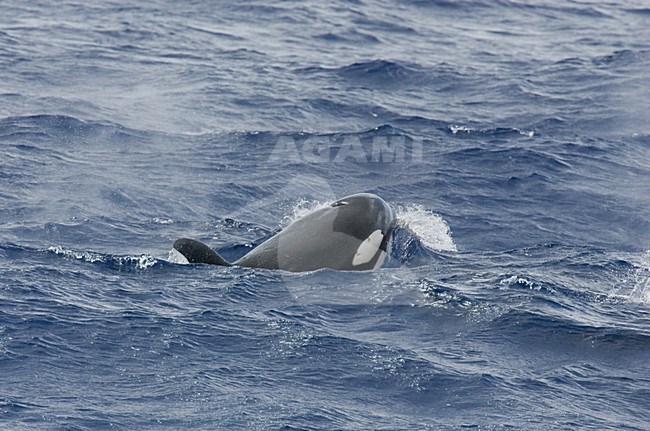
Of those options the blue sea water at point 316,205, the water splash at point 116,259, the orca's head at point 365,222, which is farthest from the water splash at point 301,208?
the water splash at point 116,259

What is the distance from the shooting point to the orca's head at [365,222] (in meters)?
19.7

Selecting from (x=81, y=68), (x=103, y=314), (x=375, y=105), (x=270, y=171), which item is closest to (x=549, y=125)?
(x=375, y=105)

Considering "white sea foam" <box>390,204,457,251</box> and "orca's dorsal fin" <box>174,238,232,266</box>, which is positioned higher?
"orca's dorsal fin" <box>174,238,232,266</box>

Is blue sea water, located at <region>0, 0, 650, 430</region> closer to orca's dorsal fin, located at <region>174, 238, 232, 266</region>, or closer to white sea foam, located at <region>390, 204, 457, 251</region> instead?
white sea foam, located at <region>390, 204, 457, 251</region>

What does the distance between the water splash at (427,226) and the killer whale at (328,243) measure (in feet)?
6.51

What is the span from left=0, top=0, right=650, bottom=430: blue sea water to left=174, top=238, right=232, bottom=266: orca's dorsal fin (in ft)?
0.64

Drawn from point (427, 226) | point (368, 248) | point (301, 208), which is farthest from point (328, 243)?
point (301, 208)

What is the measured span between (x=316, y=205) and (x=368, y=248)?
4886 mm

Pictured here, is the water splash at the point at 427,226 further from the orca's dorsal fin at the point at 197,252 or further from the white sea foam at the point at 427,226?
the orca's dorsal fin at the point at 197,252

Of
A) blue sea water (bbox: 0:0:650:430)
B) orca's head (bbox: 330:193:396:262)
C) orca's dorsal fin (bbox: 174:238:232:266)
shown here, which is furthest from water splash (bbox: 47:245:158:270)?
orca's head (bbox: 330:193:396:262)

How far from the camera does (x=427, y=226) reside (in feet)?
76.5

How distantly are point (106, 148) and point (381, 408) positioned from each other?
49.1ft

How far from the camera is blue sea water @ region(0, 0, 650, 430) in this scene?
1512 centimetres

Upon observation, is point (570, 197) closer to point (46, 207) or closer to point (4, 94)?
point (46, 207)
